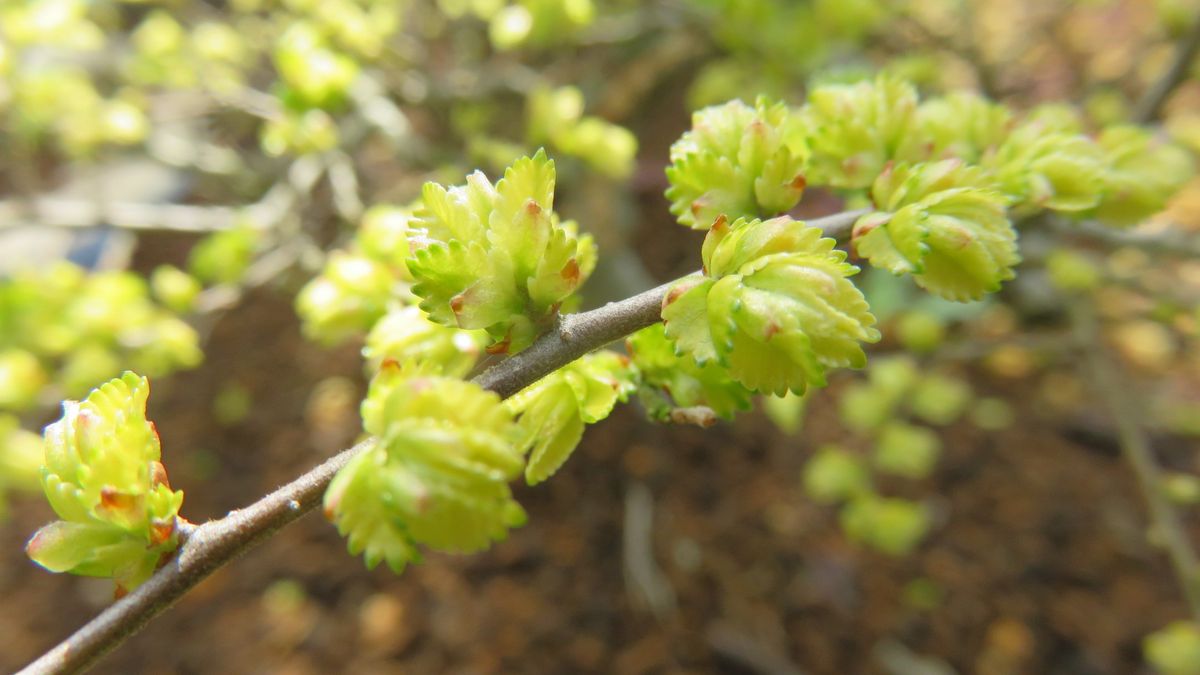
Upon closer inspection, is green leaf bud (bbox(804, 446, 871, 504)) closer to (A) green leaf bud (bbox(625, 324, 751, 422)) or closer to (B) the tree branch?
(A) green leaf bud (bbox(625, 324, 751, 422))

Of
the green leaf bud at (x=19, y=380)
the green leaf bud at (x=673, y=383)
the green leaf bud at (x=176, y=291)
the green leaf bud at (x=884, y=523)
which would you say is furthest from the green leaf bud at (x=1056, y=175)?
the green leaf bud at (x=19, y=380)

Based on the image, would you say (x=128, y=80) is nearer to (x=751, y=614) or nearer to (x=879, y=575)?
(x=751, y=614)

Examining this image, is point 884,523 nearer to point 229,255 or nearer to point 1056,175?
point 1056,175

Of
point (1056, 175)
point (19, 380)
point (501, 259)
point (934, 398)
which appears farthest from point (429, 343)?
point (934, 398)

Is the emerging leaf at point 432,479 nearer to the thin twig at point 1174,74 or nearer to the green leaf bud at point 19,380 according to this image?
the green leaf bud at point 19,380

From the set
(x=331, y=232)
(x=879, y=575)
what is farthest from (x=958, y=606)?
(x=331, y=232)

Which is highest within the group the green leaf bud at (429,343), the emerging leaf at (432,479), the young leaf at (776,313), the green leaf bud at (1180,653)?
the young leaf at (776,313)
